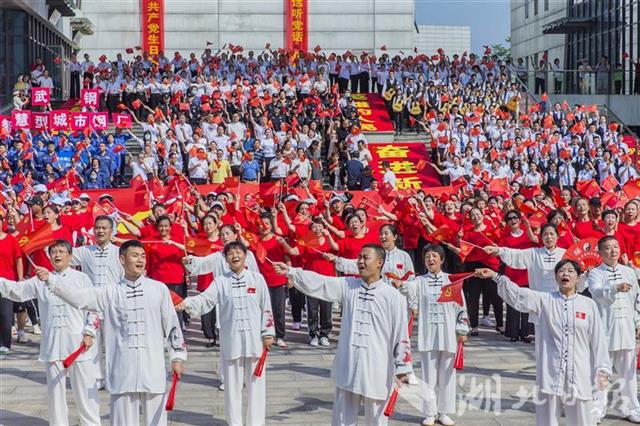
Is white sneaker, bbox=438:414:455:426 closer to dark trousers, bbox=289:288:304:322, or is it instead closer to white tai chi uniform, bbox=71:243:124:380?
white tai chi uniform, bbox=71:243:124:380

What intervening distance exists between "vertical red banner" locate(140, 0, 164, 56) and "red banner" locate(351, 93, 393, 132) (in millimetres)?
9762

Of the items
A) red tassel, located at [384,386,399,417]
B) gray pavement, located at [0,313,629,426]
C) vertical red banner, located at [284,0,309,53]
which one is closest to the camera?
red tassel, located at [384,386,399,417]

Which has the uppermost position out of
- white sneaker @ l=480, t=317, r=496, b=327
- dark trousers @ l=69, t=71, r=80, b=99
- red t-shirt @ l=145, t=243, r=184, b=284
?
dark trousers @ l=69, t=71, r=80, b=99

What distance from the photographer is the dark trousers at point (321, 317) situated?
1352cm

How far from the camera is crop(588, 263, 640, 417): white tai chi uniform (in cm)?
982

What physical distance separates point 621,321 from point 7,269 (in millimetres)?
7533

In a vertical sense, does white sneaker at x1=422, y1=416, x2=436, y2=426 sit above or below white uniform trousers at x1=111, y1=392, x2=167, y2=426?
below

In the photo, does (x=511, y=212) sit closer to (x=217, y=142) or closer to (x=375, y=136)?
(x=217, y=142)

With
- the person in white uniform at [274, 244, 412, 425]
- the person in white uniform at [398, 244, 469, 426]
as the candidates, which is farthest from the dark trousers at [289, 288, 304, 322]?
the person in white uniform at [274, 244, 412, 425]

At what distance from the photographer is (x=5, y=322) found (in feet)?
43.4

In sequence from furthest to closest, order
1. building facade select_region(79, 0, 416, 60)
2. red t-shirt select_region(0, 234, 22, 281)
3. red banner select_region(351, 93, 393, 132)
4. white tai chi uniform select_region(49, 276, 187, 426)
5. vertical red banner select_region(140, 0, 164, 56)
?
building facade select_region(79, 0, 416, 60), vertical red banner select_region(140, 0, 164, 56), red banner select_region(351, 93, 393, 132), red t-shirt select_region(0, 234, 22, 281), white tai chi uniform select_region(49, 276, 187, 426)

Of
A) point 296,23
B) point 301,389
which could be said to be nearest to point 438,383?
point 301,389

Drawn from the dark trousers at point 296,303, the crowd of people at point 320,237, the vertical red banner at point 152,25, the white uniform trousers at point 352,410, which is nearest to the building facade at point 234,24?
the vertical red banner at point 152,25

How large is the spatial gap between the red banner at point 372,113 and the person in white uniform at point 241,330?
17.7 metres
